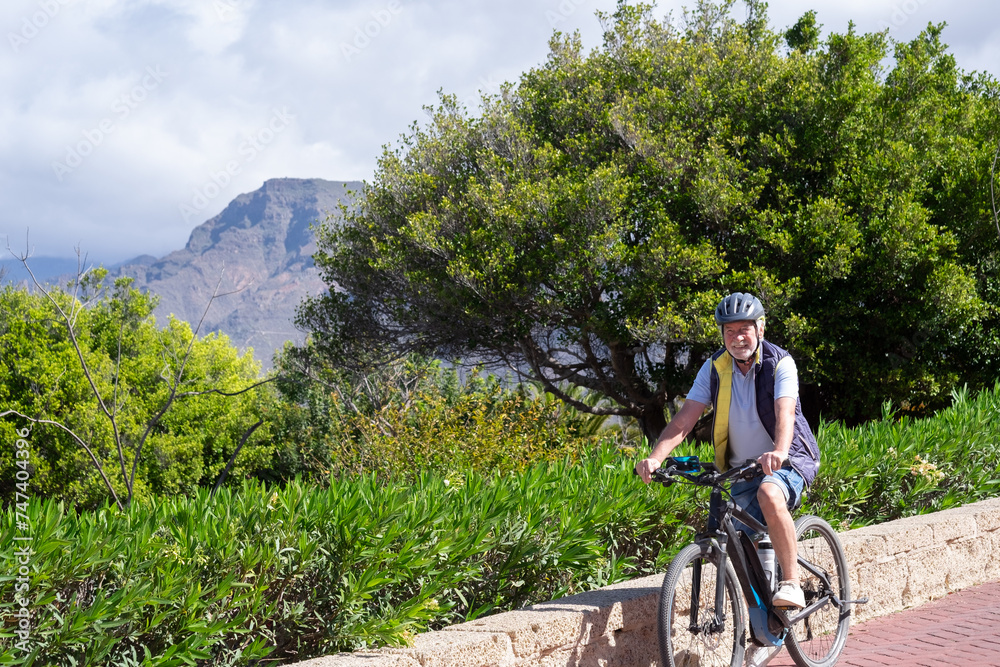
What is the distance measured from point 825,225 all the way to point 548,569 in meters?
10.2

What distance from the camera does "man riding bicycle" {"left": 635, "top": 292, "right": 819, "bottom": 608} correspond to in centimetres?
354

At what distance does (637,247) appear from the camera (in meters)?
13.6

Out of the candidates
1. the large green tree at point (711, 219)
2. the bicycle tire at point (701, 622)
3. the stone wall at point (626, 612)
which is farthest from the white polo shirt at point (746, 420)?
the large green tree at point (711, 219)

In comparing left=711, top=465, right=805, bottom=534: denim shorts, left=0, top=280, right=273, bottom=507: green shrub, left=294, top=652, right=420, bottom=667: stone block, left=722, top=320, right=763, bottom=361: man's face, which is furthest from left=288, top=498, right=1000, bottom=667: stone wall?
left=0, top=280, right=273, bottom=507: green shrub

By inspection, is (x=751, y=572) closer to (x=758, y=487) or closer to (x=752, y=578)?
(x=752, y=578)

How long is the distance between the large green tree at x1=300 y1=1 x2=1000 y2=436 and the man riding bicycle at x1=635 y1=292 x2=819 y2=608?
8863mm

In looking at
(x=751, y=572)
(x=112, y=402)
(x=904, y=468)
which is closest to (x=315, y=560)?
(x=751, y=572)

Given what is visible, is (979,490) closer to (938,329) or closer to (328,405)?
(938,329)

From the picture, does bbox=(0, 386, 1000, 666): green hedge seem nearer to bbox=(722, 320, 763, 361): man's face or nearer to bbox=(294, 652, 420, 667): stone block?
bbox=(294, 652, 420, 667): stone block

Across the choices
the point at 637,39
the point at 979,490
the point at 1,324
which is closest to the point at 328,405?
the point at 1,324

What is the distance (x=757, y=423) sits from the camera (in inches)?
146

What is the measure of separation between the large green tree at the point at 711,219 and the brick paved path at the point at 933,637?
7397mm

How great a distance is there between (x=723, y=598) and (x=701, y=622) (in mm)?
137

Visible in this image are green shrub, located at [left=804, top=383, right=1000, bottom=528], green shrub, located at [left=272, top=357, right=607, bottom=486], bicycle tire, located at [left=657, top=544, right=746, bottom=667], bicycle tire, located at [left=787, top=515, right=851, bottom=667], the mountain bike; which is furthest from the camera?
green shrub, located at [left=272, top=357, right=607, bottom=486]
